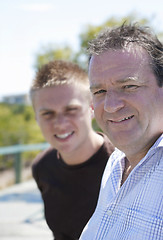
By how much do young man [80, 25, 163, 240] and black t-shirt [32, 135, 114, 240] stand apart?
69cm

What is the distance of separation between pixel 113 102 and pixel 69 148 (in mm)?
1034

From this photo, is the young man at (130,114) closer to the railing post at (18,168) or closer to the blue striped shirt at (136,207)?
the blue striped shirt at (136,207)

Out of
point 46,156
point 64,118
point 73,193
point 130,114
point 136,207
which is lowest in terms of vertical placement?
point 73,193

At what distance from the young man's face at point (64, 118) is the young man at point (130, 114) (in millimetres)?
832

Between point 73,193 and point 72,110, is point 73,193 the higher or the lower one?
the lower one

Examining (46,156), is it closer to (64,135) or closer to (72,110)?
(64,135)

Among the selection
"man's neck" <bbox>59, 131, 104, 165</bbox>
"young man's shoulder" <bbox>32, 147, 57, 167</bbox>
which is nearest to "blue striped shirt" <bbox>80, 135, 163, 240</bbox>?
"man's neck" <bbox>59, 131, 104, 165</bbox>

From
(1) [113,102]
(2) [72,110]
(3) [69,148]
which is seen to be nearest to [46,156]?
(3) [69,148]

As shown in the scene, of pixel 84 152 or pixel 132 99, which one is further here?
pixel 84 152

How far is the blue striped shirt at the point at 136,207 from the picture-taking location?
49.1 inches

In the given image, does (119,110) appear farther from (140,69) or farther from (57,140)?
(57,140)

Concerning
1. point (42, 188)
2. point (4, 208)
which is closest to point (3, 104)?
point (4, 208)

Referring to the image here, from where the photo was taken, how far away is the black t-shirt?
7.59ft

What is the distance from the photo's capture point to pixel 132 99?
146cm
